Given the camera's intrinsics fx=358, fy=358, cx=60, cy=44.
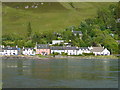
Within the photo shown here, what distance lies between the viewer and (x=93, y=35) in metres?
118

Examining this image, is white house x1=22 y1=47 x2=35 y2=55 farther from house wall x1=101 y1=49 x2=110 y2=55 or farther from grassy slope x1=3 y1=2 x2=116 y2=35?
grassy slope x1=3 y1=2 x2=116 y2=35

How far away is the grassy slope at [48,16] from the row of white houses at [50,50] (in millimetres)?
56365

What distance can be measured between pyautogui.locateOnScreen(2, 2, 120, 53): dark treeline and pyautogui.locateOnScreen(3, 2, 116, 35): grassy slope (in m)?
26.1

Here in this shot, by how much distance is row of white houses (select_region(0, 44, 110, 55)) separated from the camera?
9769 cm

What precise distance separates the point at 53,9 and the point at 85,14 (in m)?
21.6

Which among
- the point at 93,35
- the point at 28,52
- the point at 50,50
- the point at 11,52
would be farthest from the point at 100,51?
the point at 11,52

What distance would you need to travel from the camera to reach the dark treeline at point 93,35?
10750cm

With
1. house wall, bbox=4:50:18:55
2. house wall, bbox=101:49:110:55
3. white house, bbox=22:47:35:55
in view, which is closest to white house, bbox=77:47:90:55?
house wall, bbox=101:49:110:55

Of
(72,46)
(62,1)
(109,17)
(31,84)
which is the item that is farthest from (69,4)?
(31,84)

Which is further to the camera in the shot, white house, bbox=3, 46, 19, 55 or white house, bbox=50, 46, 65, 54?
white house, bbox=3, 46, 19, 55

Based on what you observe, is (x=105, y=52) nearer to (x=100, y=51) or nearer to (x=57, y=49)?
(x=100, y=51)

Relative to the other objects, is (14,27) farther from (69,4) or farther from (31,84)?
(31,84)

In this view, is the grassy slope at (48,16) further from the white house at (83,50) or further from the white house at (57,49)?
the white house at (83,50)

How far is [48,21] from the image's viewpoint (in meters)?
172
